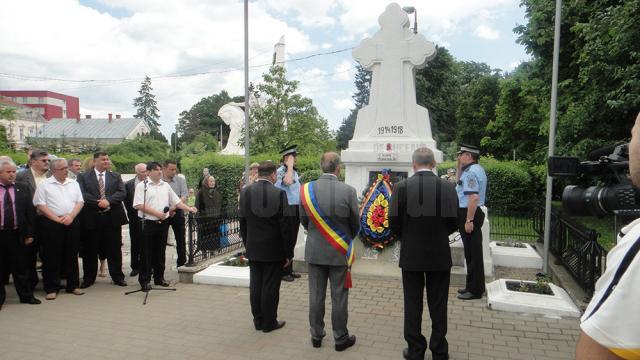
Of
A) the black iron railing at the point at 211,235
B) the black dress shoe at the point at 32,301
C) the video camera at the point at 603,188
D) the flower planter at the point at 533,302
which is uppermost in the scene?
the video camera at the point at 603,188

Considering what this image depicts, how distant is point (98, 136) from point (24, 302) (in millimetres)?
87438

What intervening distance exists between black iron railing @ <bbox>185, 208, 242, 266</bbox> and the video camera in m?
6.01

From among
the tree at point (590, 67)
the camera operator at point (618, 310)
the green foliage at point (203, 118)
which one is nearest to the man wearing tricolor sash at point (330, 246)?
the camera operator at point (618, 310)

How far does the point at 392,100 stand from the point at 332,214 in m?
3.96

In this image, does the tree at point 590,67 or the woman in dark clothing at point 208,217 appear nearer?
the woman in dark clothing at point 208,217

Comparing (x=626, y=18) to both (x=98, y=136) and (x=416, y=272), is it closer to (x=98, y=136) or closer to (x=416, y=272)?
(x=416, y=272)

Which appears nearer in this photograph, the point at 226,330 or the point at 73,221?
the point at 226,330

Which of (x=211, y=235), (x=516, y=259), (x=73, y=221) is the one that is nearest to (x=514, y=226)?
(x=516, y=259)

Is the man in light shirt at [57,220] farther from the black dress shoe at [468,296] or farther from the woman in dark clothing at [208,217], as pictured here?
the black dress shoe at [468,296]

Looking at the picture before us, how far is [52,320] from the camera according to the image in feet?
18.2

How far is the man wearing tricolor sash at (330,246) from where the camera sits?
4.59 metres

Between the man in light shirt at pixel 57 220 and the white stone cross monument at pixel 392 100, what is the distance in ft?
14.3

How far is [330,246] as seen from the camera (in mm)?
4605

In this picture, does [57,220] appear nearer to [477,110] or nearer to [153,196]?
[153,196]
